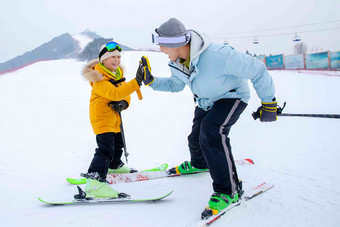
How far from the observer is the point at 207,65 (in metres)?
2.14

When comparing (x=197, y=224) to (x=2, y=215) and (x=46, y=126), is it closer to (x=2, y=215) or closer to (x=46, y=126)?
(x=2, y=215)

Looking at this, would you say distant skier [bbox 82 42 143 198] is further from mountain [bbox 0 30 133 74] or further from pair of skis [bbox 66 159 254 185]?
mountain [bbox 0 30 133 74]

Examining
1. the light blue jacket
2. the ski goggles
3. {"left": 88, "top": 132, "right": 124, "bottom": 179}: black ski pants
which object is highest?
the ski goggles

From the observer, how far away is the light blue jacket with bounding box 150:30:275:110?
82.5 inches

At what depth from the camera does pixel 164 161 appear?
13.5 ft

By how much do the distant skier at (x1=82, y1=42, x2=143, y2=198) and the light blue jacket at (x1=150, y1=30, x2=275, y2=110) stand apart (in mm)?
684

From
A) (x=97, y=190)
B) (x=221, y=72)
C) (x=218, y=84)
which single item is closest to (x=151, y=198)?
(x=97, y=190)

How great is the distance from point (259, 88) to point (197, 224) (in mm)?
1201

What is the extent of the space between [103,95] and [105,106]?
188mm

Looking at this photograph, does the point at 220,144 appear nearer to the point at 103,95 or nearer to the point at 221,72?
the point at 221,72

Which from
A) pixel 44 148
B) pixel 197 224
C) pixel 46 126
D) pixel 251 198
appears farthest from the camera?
pixel 46 126

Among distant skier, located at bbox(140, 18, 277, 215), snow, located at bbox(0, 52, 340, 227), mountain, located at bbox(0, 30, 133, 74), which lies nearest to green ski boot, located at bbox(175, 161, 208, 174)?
snow, located at bbox(0, 52, 340, 227)

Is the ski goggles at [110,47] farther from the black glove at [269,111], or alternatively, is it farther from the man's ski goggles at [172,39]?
the black glove at [269,111]

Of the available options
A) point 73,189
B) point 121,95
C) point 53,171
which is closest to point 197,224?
point 121,95
